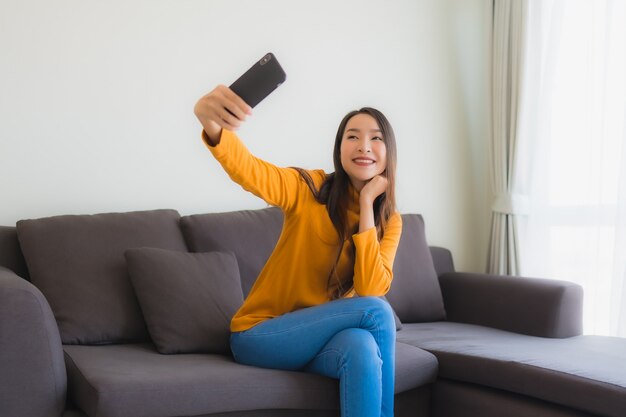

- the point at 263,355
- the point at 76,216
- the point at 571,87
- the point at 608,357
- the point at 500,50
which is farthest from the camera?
the point at 500,50

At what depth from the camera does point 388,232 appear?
7.54 feet

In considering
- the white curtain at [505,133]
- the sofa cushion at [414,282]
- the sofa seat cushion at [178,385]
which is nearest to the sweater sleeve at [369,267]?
the sofa seat cushion at [178,385]

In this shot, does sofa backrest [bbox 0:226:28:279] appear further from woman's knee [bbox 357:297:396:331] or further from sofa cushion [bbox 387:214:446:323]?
sofa cushion [bbox 387:214:446:323]

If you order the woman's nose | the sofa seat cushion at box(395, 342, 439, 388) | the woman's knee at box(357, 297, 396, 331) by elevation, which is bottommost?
the sofa seat cushion at box(395, 342, 439, 388)

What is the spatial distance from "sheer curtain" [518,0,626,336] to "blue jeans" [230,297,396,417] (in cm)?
150

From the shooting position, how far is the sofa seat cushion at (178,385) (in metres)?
1.79

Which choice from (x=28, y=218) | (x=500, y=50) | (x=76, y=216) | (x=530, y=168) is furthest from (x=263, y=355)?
(x=500, y=50)

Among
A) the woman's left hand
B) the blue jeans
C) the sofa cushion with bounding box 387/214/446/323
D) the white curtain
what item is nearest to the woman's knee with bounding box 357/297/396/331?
the blue jeans

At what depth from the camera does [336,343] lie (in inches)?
79.0

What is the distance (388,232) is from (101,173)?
119 cm

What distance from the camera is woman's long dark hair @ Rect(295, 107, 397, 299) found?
219cm

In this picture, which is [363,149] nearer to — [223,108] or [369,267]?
[369,267]

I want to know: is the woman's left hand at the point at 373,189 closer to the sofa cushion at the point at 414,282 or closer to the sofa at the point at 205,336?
the sofa at the point at 205,336

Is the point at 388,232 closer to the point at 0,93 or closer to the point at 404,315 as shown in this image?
the point at 404,315
